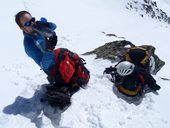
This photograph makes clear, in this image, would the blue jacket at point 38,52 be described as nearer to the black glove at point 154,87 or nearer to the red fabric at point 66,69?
the red fabric at point 66,69

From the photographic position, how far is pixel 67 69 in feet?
22.0

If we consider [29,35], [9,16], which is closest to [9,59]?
[29,35]

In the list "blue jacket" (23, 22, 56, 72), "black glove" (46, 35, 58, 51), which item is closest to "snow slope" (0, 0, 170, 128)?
"blue jacket" (23, 22, 56, 72)

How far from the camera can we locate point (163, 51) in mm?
16625

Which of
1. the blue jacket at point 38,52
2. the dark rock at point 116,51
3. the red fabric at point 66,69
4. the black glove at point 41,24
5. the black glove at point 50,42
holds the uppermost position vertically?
the black glove at point 41,24

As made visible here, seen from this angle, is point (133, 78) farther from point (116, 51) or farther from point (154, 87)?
point (116, 51)

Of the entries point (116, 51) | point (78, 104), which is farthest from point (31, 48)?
point (116, 51)

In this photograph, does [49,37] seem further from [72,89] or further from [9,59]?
[9,59]

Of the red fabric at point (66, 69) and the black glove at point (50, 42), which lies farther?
→ the red fabric at point (66, 69)

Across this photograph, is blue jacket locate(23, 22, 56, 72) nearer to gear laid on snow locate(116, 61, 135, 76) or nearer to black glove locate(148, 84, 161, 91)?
gear laid on snow locate(116, 61, 135, 76)

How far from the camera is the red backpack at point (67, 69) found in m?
6.68

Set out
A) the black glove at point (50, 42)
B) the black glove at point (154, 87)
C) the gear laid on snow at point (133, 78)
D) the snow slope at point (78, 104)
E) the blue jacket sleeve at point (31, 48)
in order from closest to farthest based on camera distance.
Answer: the snow slope at point (78, 104), the black glove at point (50, 42), the blue jacket sleeve at point (31, 48), the gear laid on snow at point (133, 78), the black glove at point (154, 87)

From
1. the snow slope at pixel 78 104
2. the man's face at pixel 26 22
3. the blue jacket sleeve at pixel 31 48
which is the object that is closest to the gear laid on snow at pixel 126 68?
the snow slope at pixel 78 104

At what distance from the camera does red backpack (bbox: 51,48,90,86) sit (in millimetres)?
6676
